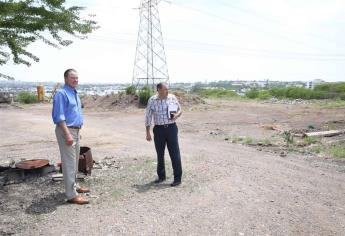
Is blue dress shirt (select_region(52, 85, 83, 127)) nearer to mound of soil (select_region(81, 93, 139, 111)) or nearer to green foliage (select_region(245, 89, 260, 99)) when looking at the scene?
mound of soil (select_region(81, 93, 139, 111))

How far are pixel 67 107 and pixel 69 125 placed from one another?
273 millimetres

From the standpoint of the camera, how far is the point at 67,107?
21.8ft

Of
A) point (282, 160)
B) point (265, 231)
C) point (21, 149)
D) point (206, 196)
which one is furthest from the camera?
point (21, 149)

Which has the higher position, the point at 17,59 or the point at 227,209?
the point at 17,59

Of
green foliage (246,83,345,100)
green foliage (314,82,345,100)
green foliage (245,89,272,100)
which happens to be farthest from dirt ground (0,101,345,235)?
green foliage (245,89,272,100)

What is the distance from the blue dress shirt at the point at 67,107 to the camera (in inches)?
255

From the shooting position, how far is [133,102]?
30.6 meters

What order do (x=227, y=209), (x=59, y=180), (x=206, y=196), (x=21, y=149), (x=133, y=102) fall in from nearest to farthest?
(x=227, y=209), (x=206, y=196), (x=59, y=180), (x=21, y=149), (x=133, y=102)

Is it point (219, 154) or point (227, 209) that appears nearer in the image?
point (227, 209)

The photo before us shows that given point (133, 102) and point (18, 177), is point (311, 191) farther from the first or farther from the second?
point (133, 102)

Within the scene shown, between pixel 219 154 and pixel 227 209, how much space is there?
16.3 ft

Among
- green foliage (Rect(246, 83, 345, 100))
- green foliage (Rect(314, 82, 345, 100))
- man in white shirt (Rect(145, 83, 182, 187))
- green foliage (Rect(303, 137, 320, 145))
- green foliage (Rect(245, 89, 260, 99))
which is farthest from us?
green foliage (Rect(245, 89, 260, 99))

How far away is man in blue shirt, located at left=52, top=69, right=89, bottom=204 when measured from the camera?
6.48m

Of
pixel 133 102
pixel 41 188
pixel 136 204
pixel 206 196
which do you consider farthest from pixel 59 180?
pixel 133 102
